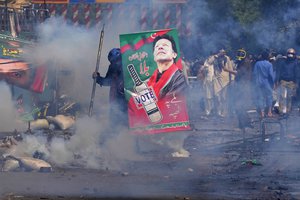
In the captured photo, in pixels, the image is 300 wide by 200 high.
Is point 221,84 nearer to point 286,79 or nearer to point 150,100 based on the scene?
point 286,79

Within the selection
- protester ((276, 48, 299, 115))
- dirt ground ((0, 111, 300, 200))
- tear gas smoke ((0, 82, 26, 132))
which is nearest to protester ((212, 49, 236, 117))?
protester ((276, 48, 299, 115))

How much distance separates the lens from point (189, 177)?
1034cm

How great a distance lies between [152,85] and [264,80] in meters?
5.62

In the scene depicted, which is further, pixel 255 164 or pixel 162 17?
pixel 162 17

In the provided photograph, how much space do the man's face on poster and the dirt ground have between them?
1.47 meters

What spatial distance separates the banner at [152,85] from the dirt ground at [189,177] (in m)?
0.59

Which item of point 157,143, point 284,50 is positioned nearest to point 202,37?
point 284,50

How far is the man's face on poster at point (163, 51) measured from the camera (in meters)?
11.5

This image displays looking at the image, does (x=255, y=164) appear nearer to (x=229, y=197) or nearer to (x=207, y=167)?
(x=207, y=167)

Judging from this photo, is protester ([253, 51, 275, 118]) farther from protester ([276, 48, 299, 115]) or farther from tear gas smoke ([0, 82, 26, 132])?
tear gas smoke ([0, 82, 26, 132])

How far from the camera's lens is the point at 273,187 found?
946 centimetres

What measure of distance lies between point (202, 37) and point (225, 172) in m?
Answer: 6.60

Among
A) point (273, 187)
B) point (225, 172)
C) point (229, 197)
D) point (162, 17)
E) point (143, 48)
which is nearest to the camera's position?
point (229, 197)

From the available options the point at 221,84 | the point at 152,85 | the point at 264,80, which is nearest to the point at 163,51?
the point at 152,85
